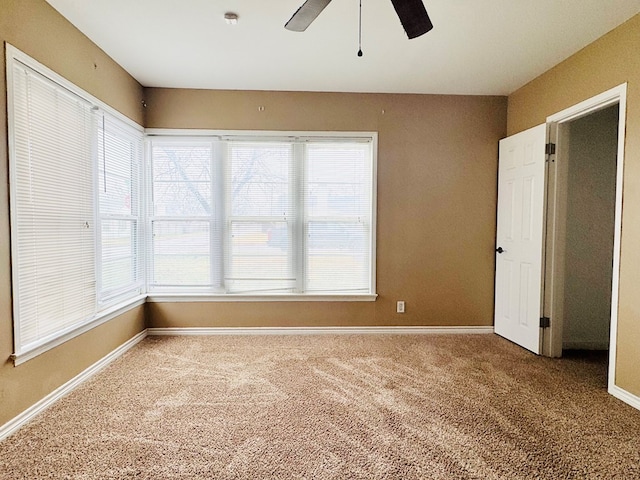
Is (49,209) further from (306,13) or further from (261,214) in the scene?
(306,13)

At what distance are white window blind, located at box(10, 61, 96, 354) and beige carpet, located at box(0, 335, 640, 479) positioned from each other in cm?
61

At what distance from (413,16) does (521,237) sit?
8.12 ft

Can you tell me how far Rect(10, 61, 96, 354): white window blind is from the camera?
201cm

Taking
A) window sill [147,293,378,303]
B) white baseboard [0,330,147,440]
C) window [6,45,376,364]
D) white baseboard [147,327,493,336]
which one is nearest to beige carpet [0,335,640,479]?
white baseboard [0,330,147,440]

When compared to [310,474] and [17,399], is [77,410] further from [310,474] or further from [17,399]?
[310,474]

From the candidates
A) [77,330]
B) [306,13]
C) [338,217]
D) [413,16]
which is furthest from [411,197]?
[77,330]

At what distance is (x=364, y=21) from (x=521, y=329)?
10.2ft

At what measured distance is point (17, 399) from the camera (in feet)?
6.59

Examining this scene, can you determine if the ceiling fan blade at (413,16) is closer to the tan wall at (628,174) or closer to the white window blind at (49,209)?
the tan wall at (628,174)

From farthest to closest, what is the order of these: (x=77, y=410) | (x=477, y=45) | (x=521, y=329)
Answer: (x=521, y=329)
(x=477, y=45)
(x=77, y=410)

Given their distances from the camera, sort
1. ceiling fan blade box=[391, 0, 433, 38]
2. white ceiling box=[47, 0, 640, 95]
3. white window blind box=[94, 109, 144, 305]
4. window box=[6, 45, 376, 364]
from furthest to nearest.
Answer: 1. window box=[6, 45, 376, 364]
2. white window blind box=[94, 109, 144, 305]
3. white ceiling box=[47, 0, 640, 95]
4. ceiling fan blade box=[391, 0, 433, 38]

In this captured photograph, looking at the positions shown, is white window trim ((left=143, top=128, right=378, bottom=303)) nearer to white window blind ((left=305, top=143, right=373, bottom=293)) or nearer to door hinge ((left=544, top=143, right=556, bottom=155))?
white window blind ((left=305, top=143, right=373, bottom=293))

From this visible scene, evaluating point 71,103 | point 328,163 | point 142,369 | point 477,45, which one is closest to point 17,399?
point 142,369

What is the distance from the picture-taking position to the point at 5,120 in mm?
1907
